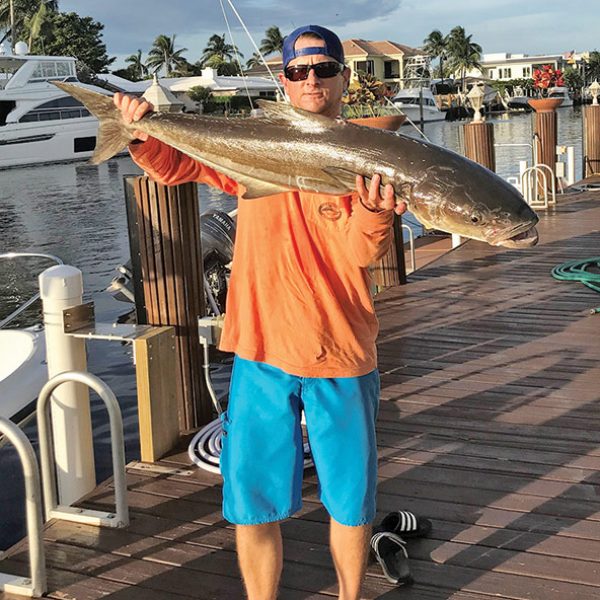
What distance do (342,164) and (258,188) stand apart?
1.10 ft

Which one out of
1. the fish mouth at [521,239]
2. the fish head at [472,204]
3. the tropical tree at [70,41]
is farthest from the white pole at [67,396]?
the tropical tree at [70,41]

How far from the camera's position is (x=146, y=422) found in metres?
4.27

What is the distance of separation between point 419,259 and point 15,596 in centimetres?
924

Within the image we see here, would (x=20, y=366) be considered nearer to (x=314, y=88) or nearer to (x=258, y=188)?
(x=258, y=188)

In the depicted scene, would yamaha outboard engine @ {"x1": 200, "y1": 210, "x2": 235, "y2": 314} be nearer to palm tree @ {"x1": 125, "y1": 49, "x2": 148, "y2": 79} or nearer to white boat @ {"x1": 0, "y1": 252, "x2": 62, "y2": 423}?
white boat @ {"x1": 0, "y1": 252, "x2": 62, "y2": 423}

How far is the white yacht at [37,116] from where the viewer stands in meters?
39.8

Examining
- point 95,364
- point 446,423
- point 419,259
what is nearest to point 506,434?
point 446,423

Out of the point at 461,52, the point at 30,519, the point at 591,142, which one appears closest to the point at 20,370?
Answer: the point at 30,519

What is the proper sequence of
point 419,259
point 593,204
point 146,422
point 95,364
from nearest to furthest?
point 146,422 < point 95,364 < point 419,259 < point 593,204

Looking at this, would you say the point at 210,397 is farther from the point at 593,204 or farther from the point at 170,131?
the point at 593,204

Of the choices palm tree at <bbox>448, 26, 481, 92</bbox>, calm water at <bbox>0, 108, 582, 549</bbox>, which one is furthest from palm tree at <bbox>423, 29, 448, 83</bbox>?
calm water at <bbox>0, 108, 582, 549</bbox>

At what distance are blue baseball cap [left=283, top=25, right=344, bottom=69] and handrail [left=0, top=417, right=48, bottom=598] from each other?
169cm

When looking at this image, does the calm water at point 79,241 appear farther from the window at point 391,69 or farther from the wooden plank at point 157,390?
the window at point 391,69

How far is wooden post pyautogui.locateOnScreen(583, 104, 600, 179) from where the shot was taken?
17.4 m
